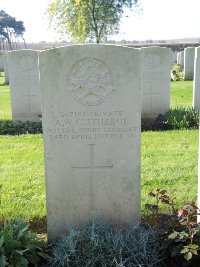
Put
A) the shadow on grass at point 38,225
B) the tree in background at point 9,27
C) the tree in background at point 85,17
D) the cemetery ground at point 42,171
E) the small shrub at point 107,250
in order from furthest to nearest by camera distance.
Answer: the tree in background at point 9,27
the tree in background at point 85,17
the cemetery ground at point 42,171
the shadow on grass at point 38,225
the small shrub at point 107,250

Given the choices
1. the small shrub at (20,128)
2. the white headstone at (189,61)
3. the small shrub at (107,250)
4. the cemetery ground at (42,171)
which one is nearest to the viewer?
the small shrub at (107,250)

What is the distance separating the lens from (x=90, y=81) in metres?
3.23

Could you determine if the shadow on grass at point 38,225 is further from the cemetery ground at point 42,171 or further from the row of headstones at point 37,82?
the row of headstones at point 37,82

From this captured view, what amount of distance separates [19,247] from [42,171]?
246 centimetres

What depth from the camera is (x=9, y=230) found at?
9.88 feet

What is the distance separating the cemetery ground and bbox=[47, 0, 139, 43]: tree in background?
15057 mm

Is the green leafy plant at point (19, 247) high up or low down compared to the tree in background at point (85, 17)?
down

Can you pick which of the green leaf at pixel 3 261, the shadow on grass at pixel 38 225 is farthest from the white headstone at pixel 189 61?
the green leaf at pixel 3 261

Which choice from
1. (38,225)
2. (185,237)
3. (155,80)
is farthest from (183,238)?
(155,80)

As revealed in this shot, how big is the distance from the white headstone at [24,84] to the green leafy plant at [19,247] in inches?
228

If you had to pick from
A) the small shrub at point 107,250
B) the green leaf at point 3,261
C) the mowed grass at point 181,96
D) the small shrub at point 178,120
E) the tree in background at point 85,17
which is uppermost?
the tree in background at point 85,17

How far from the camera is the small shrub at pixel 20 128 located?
8242 millimetres

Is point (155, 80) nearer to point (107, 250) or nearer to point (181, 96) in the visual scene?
point (181, 96)

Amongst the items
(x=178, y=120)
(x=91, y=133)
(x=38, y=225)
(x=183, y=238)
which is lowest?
(x=38, y=225)
